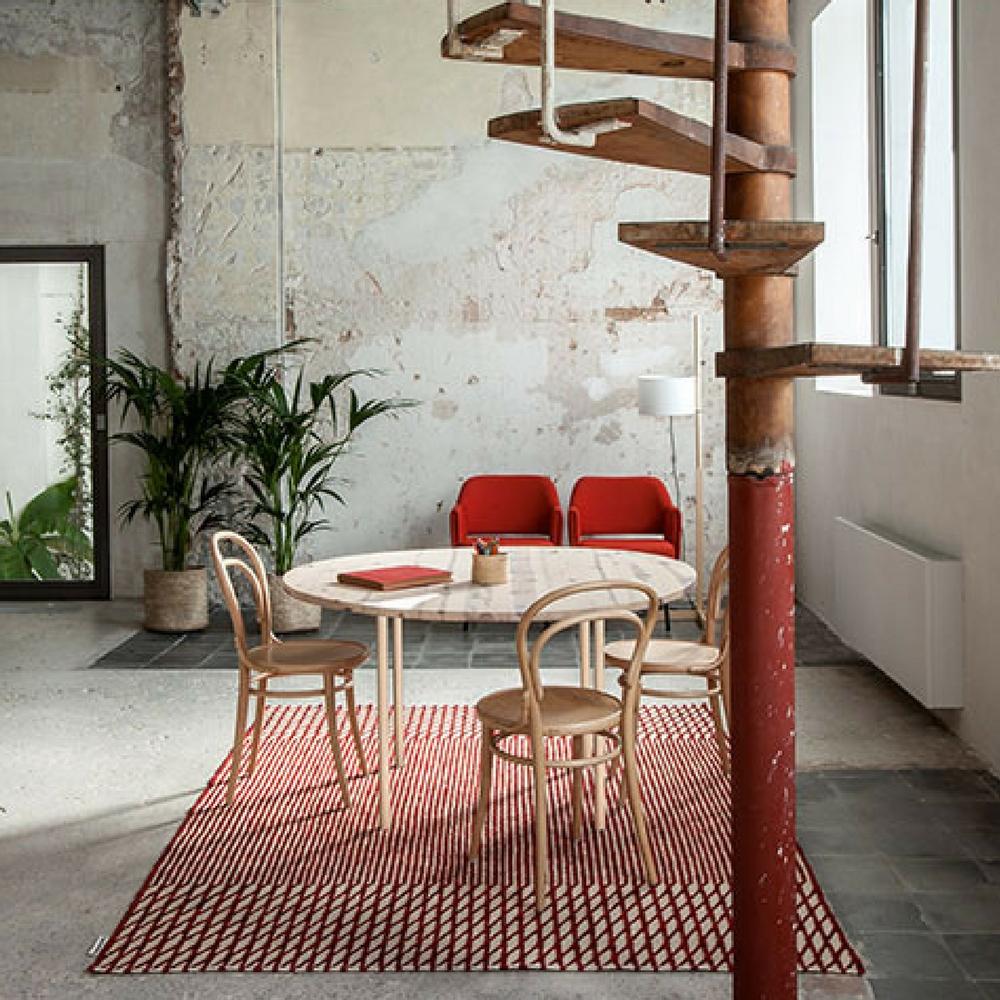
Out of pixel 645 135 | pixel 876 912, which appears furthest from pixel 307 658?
→ pixel 645 135

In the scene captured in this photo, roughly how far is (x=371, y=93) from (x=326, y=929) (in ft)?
20.1

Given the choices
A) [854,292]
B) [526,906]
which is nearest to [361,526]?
[854,292]

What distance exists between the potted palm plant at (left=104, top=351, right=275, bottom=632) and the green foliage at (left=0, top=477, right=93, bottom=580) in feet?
2.15

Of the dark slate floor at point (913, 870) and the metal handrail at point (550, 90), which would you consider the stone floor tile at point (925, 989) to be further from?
the metal handrail at point (550, 90)

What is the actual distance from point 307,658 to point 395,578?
18.4 inches

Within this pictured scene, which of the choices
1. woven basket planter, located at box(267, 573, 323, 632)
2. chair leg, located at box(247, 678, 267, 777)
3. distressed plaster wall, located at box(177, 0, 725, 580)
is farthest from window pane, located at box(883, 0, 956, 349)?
woven basket planter, located at box(267, 573, 323, 632)

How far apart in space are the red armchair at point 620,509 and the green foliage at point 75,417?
124 inches

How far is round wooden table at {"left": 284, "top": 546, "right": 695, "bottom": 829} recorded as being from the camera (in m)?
4.09

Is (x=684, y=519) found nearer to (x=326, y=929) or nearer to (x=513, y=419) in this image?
(x=513, y=419)

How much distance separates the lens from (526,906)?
12.5 feet

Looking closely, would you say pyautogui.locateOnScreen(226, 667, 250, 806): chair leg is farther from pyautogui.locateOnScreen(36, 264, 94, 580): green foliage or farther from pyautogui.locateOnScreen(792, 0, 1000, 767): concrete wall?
pyautogui.locateOnScreen(36, 264, 94, 580): green foliage

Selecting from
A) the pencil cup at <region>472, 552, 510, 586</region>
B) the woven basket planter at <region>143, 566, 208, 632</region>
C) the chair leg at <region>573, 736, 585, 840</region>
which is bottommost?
the chair leg at <region>573, 736, 585, 840</region>

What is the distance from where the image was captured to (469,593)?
437cm

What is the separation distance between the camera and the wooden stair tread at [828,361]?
2109 mm
